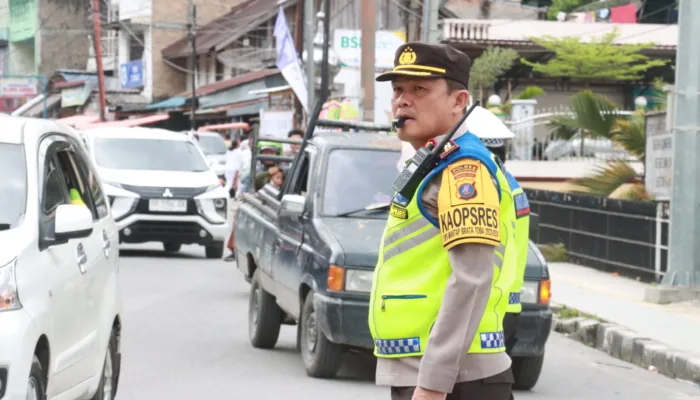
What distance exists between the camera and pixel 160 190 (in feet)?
62.7

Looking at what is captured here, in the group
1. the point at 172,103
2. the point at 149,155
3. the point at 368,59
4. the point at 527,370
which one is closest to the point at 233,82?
the point at 172,103

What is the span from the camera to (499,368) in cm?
381

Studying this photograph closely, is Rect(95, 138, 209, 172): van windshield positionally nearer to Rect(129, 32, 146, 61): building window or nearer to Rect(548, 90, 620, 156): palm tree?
Rect(548, 90, 620, 156): palm tree

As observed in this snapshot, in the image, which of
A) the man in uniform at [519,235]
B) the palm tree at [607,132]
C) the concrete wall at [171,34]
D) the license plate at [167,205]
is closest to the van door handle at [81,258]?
the man in uniform at [519,235]

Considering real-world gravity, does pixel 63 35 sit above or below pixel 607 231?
above

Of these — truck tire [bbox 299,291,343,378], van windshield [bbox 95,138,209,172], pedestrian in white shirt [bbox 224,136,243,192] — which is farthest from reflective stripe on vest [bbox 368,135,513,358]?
pedestrian in white shirt [bbox 224,136,243,192]

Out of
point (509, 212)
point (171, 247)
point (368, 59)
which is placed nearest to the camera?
point (509, 212)

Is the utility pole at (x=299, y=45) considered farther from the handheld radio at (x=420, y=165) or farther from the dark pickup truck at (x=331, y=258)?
the handheld radio at (x=420, y=165)

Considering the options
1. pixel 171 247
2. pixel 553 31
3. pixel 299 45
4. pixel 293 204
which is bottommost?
pixel 171 247

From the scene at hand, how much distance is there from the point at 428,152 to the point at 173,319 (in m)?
9.32

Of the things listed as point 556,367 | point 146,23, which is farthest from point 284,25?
point 146,23

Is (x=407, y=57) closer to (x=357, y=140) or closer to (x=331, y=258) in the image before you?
(x=331, y=258)

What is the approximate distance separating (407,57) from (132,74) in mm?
70606

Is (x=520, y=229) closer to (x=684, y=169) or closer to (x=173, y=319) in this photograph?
(x=173, y=319)
